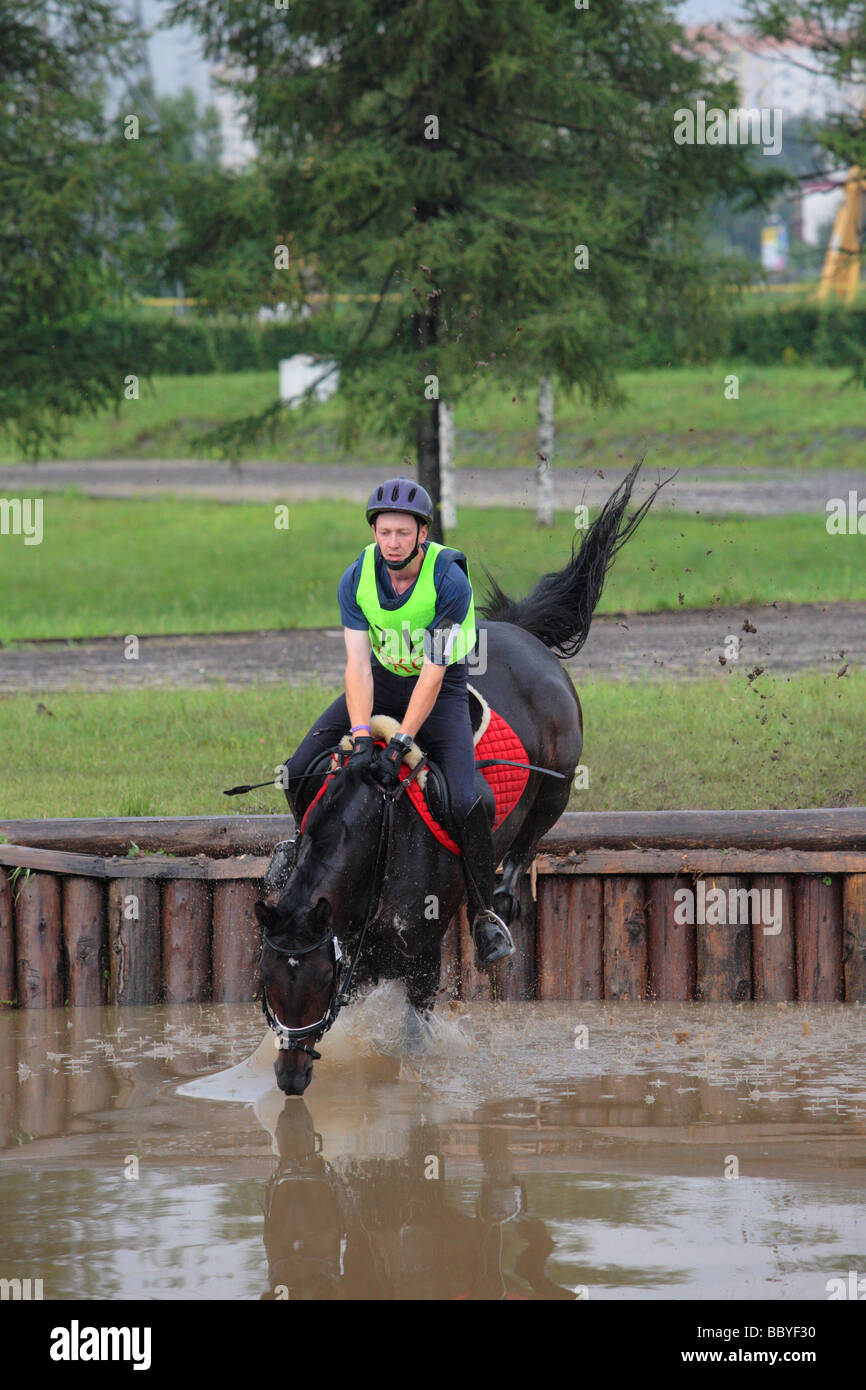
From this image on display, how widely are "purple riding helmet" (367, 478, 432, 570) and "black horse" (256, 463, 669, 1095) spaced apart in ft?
3.54

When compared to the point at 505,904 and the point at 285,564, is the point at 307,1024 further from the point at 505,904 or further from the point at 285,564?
the point at 285,564

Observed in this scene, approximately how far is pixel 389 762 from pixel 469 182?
14994 mm

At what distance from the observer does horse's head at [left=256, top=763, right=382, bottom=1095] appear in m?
6.22

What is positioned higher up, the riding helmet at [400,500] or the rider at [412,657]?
the riding helmet at [400,500]

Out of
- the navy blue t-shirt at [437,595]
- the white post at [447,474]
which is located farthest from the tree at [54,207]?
the navy blue t-shirt at [437,595]

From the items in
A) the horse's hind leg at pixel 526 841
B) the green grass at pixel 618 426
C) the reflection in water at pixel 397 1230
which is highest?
the green grass at pixel 618 426

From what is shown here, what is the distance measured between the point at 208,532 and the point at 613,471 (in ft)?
30.1

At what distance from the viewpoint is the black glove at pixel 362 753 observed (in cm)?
661

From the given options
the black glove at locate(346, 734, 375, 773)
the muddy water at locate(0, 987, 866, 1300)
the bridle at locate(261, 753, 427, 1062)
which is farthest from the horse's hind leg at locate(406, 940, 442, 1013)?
the black glove at locate(346, 734, 375, 773)

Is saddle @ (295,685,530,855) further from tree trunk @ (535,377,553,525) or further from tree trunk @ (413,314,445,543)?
tree trunk @ (535,377,553,525)

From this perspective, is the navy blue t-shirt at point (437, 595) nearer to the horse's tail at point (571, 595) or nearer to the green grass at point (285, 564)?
the horse's tail at point (571, 595)

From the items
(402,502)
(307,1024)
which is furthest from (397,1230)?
(402,502)

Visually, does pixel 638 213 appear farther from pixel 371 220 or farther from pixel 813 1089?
pixel 813 1089

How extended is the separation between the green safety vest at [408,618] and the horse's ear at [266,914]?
52.6 inches
